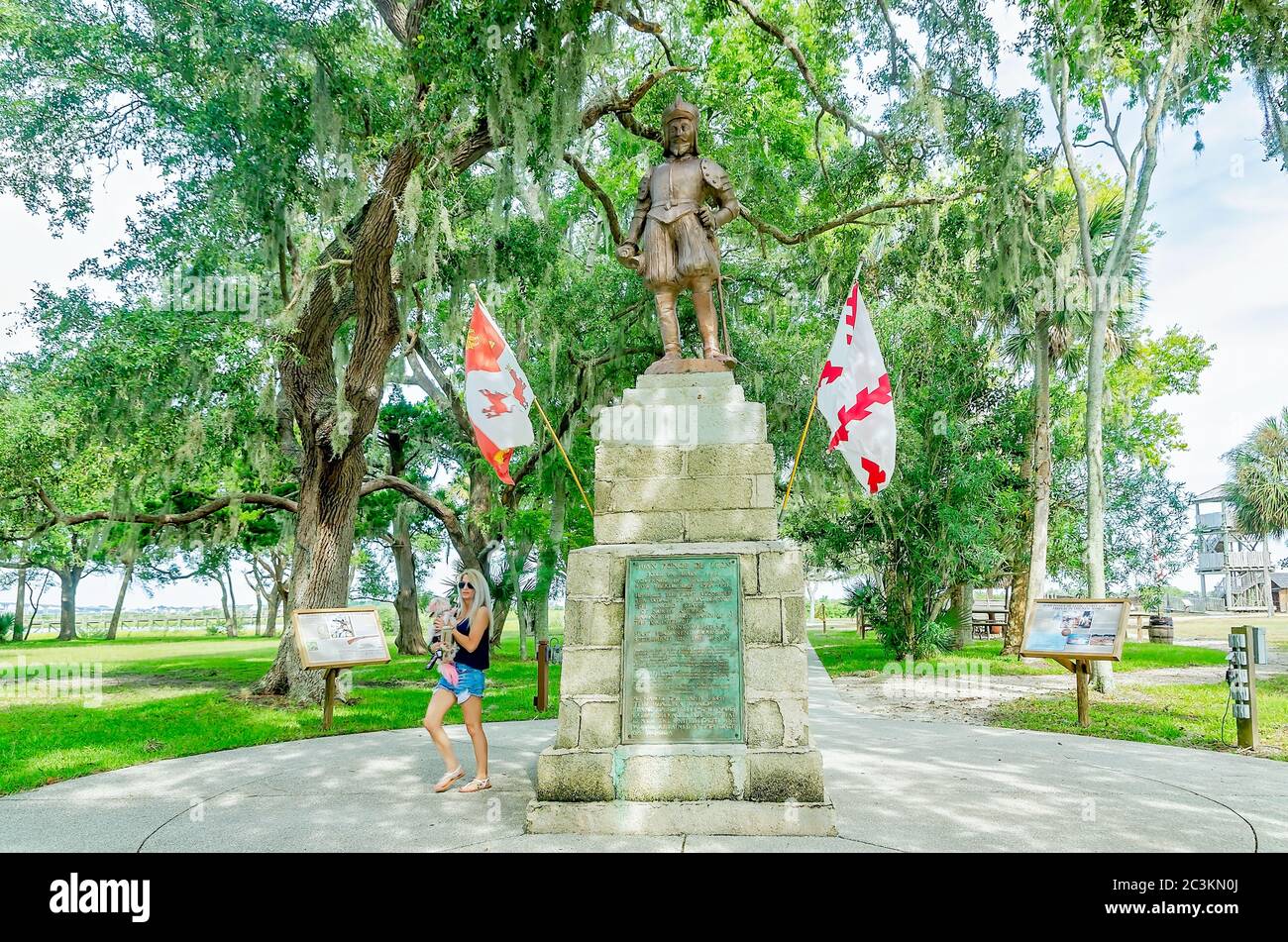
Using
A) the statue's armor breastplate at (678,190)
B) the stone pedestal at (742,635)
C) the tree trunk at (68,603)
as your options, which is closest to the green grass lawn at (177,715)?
the stone pedestal at (742,635)

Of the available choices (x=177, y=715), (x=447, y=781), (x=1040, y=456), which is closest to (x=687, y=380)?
(x=447, y=781)

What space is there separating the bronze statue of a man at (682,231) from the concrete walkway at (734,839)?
3.31 m

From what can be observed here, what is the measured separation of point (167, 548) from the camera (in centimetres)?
1482

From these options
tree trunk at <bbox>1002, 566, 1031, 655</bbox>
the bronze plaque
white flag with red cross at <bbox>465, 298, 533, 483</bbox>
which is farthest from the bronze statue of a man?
tree trunk at <bbox>1002, 566, 1031, 655</bbox>

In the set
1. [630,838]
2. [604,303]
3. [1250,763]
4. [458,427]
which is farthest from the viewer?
[458,427]

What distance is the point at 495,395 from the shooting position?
22.7ft

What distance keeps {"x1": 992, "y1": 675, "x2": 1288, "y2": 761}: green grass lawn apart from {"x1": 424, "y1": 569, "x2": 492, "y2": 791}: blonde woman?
6083 millimetres

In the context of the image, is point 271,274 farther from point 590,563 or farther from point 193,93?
point 590,563

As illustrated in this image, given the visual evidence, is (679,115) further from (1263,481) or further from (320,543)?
(1263,481)

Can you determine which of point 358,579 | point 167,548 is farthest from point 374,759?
point 358,579

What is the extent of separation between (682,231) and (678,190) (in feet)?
1.04

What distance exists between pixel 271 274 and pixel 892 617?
12991 mm

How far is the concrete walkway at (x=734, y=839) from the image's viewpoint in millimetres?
4051

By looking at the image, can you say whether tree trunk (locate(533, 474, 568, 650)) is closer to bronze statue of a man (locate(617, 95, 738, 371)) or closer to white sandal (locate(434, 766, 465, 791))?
white sandal (locate(434, 766, 465, 791))
